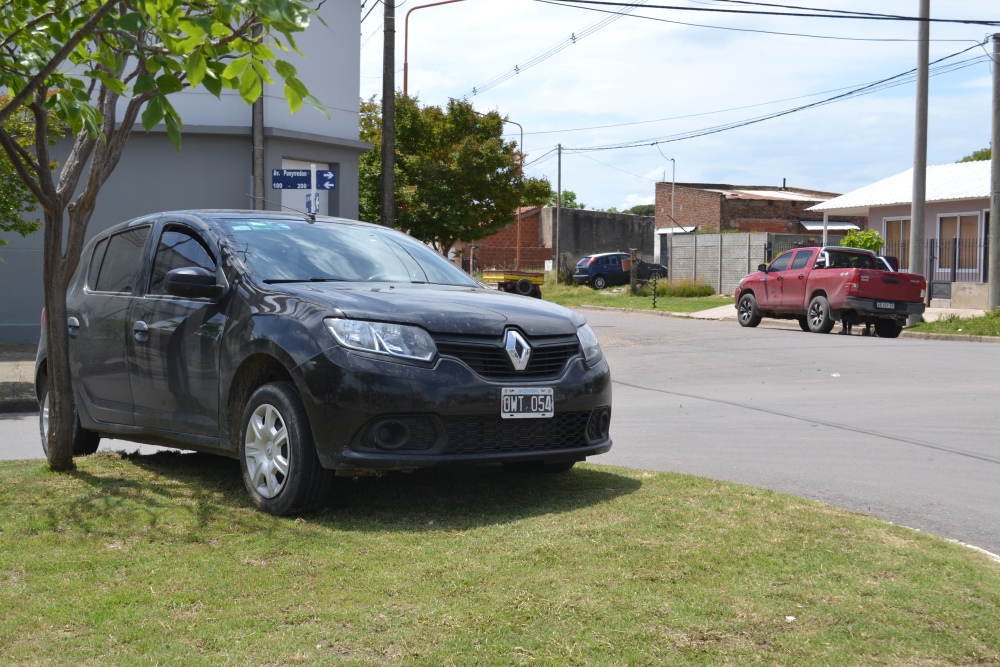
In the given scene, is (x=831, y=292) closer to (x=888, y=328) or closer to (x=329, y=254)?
(x=888, y=328)

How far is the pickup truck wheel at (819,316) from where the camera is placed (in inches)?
926

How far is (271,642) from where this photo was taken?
3.76m

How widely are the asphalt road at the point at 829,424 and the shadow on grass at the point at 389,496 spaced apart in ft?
5.16

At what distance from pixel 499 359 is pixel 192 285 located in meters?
1.76

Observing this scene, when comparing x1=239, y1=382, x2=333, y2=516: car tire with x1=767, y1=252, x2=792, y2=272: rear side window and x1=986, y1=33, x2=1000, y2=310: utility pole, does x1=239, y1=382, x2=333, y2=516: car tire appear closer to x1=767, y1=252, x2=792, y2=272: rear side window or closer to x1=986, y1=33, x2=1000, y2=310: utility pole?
x1=767, y1=252, x2=792, y2=272: rear side window

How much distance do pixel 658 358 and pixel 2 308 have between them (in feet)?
39.4

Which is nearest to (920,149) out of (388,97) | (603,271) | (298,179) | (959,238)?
(959,238)

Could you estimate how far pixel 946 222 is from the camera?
35.5m

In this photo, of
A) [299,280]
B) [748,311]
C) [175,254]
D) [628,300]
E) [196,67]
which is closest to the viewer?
[196,67]

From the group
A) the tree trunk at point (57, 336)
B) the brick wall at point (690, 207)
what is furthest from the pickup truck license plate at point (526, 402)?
the brick wall at point (690, 207)

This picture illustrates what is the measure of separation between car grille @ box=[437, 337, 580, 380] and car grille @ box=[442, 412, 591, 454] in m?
0.23

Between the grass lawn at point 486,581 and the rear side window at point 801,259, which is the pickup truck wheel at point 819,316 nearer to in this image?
the rear side window at point 801,259

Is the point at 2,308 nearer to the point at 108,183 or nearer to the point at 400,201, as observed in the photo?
the point at 108,183

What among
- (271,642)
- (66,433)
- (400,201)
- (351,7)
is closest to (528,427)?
(271,642)
